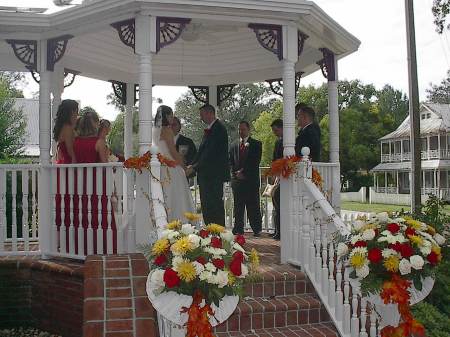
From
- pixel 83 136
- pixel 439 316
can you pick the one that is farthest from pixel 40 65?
pixel 439 316

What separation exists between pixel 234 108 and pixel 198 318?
52212 millimetres

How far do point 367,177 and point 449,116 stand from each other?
9.18m

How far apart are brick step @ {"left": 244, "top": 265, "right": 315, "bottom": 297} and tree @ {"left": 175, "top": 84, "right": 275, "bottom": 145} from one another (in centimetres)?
4393

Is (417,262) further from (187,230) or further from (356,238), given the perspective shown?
(187,230)

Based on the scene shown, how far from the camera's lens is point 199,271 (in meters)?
3.05

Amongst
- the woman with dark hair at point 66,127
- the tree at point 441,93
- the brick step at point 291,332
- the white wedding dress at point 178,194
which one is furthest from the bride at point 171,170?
the tree at point 441,93

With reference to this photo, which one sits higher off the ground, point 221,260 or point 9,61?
point 9,61

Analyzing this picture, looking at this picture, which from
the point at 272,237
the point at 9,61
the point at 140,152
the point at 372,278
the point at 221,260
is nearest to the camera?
the point at 221,260

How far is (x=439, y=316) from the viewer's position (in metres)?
4.89

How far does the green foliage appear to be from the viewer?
469cm

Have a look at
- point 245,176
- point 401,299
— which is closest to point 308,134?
point 245,176

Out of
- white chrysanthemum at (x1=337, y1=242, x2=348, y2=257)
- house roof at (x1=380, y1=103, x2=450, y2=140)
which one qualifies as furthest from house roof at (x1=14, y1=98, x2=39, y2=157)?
house roof at (x1=380, y1=103, x2=450, y2=140)

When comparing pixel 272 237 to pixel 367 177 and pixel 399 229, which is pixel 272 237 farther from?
pixel 367 177

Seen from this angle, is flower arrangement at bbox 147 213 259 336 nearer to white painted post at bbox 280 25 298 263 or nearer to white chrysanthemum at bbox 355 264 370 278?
white chrysanthemum at bbox 355 264 370 278
